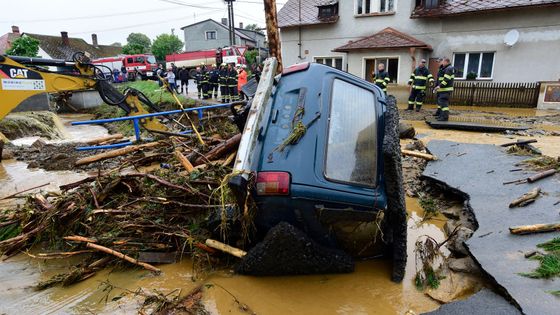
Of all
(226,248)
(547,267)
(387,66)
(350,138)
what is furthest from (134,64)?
(547,267)

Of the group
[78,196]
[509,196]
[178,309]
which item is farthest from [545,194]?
[78,196]

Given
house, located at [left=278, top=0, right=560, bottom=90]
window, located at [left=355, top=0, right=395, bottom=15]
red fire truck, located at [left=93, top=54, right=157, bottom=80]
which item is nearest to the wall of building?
red fire truck, located at [left=93, top=54, right=157, bottom=80]

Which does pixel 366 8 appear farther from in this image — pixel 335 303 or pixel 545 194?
pixel 335 303

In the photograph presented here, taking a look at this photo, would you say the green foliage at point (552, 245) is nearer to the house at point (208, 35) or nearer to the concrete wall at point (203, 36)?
the house at point (208, 35)

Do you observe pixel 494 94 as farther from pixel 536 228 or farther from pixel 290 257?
pixel 290 257

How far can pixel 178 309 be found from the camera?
2.53 metres

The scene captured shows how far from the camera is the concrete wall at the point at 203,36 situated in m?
49.3

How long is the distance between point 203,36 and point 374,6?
125 feet

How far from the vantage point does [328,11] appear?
61.5 feet

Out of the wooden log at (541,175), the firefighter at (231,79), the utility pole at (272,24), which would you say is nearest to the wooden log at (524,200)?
the wooden log at (541,175)

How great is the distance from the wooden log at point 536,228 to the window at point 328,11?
58.4ft

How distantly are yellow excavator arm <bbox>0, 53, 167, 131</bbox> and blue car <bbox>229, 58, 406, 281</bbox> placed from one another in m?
5.50

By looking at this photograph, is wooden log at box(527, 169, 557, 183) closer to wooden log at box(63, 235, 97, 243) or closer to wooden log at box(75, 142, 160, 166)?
wooden log at box(63, 235, 97, 243)

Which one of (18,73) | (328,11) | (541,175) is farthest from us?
(328,11)
